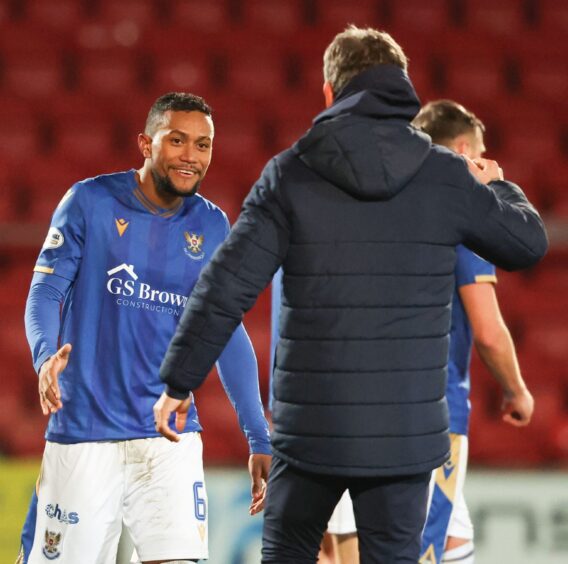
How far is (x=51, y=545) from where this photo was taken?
2.69 metres

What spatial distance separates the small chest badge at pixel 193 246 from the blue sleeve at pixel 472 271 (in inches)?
26.6

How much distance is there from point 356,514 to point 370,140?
2.41ft

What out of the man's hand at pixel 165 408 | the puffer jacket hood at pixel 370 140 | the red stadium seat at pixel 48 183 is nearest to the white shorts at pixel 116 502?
the man's hand at pixel 165 408

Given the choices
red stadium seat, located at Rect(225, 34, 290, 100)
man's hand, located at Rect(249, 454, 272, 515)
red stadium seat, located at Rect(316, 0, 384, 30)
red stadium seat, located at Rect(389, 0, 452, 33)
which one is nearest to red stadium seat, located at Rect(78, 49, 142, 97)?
red stadium seat, located at Rect(225, 34, 290, 100)

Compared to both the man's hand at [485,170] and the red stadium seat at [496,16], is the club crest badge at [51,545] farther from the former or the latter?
the red stadium seat at [496,16]

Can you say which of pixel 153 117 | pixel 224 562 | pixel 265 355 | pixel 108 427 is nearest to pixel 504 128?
pixel 265 355

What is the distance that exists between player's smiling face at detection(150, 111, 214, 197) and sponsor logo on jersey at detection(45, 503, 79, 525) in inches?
32.8

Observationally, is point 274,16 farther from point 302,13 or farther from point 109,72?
point 109,72

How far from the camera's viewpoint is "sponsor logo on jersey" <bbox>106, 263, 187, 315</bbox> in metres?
2.77

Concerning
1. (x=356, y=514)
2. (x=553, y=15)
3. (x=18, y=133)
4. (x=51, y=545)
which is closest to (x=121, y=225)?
(x=51, y=545)

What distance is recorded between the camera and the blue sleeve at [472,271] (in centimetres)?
290

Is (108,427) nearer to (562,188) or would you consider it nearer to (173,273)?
(173,273)

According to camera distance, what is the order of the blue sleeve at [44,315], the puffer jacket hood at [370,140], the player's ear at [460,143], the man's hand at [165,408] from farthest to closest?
the player's ear at [460,143] → the blue sleeve at [44,315] → the man's hand at [165,408] → the puffer jacket hood at [370,140]

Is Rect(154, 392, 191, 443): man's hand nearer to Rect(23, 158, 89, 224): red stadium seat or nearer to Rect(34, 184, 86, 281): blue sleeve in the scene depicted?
Rect(34, 184, 86, 281): blue sleeve
